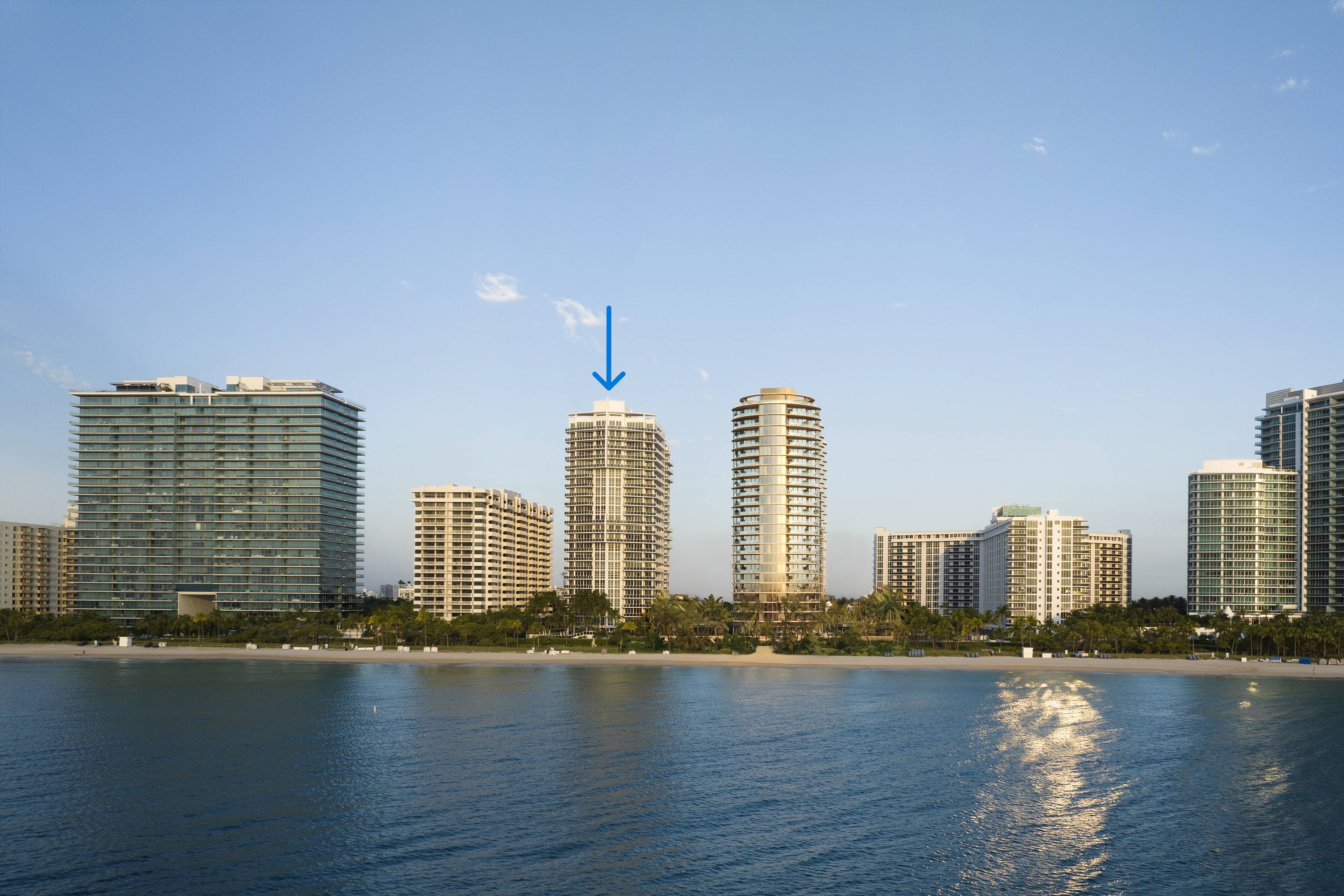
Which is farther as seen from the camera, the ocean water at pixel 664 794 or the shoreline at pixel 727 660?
the shoreline at pixel 727 660

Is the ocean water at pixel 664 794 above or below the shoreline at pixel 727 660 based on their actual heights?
above

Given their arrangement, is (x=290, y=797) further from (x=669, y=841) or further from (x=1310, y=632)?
(x=1310, y=632)

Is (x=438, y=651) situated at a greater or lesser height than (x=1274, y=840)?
lesser

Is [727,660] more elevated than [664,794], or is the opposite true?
[664,794]

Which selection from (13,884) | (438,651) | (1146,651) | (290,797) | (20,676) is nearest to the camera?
(13,884)

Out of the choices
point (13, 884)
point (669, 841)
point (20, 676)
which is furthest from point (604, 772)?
point (20, 676)

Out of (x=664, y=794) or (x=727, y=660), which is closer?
(x=664, y=794)
